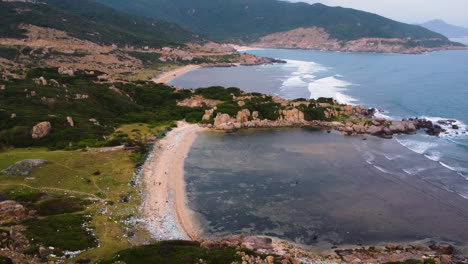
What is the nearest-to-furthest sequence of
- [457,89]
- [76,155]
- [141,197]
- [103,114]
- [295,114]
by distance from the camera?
[141,197]
[76,155]
[103,114]
[295,114]
[457,89]

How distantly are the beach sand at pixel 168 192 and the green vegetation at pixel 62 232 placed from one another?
6712mm

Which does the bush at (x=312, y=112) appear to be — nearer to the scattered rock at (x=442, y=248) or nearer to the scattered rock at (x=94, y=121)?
the scattered rock at (x=94, y=121)

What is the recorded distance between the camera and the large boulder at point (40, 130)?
59.5 metres

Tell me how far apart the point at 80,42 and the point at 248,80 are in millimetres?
80299

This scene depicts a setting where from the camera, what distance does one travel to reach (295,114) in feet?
280

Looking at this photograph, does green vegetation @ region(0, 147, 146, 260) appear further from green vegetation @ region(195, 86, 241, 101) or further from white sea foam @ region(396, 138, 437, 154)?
white sea foam @ region(396, 138, 437, 154)

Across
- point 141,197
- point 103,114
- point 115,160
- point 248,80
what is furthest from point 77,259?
point 248,80

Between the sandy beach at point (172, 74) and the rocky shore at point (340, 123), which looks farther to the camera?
the sandy beach at point (172, 74)

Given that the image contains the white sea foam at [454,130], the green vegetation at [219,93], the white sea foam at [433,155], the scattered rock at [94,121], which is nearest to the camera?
the white sea foam at [433,155]

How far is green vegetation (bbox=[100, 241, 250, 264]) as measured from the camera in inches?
1119

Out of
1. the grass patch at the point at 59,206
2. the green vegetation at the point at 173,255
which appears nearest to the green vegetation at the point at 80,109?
the grass patch at the point at 59,206

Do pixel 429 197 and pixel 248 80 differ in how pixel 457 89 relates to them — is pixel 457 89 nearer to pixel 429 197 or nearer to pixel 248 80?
pixel 248 80

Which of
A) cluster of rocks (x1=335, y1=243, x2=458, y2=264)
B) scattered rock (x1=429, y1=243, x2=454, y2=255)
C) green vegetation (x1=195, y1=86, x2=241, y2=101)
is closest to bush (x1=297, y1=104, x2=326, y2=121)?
green vegetation (x1=195, y1=86, x2=241, y2=101)

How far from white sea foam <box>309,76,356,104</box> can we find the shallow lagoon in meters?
44.9
